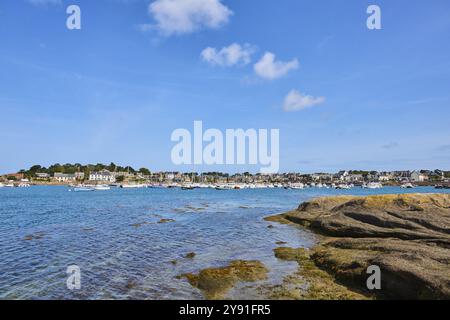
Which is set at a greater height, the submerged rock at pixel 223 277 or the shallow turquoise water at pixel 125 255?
the submerged rock at pixel 223 277

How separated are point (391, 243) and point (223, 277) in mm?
14065

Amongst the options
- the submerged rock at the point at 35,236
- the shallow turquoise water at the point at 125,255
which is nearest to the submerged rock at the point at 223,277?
the shallow turquoise water at the point at 125,255

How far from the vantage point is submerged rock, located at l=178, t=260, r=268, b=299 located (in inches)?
749

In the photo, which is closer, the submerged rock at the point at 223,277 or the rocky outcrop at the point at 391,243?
the rocky outcrop at the point at 391,243

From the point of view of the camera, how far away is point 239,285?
19859 millimetres

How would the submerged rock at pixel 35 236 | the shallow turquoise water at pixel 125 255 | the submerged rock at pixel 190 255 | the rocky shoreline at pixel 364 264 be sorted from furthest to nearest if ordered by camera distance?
1. the submerged rock at pixel 35 236
2. the submerged rock at pixel 190 255
3. the shallow turquoise water at pixel 125 255
4. the rocky shoreline at pixel 364 264

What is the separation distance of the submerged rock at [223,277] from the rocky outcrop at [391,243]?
16.2ft

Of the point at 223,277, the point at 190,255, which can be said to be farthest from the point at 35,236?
the point at 223,277

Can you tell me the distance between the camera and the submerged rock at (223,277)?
1902 centimetres

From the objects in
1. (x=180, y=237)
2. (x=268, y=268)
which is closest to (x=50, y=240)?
(x=180, y=237)

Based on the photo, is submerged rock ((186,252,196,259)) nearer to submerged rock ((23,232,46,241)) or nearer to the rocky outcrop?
the rocky outcrop

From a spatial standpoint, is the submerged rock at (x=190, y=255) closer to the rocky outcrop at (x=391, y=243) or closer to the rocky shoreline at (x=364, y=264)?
the rocky shoreline at (x=364, y=264)

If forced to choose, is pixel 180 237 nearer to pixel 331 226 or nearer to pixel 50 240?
pixel 50 240
